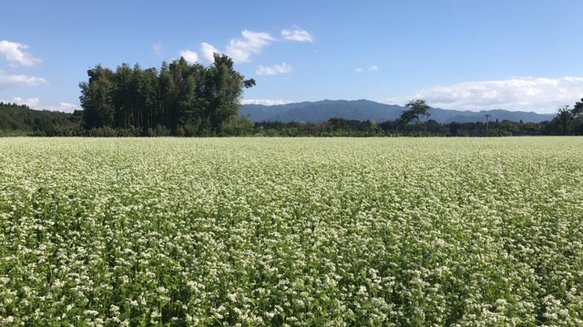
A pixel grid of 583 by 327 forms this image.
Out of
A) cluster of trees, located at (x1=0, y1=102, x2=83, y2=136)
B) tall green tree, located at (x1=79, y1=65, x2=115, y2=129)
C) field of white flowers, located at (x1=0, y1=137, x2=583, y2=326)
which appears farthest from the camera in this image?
cluster of trees, located at (x1=0, y1=102, x2=83, y2=136)

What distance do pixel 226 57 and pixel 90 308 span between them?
67688 millimetres

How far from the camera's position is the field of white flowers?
4992 mm

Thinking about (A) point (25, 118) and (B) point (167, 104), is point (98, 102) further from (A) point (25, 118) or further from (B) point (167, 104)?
(A) point (25, 118)

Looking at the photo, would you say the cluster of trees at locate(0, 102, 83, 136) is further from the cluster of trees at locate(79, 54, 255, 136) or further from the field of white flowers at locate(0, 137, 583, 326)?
the field of white flowers at locate(0, 137, 583, 326)

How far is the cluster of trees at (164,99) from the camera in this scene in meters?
57.5

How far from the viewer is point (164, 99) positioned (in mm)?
61500

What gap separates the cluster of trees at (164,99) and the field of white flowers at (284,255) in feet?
157

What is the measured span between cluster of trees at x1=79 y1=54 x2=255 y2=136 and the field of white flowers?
47944mm

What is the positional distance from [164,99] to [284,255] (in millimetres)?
59023

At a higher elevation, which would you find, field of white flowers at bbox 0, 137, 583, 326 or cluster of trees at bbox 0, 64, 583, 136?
cluster of trees at bbox 0, 64, 583, 136

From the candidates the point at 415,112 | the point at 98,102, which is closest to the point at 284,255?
the point at 98,102

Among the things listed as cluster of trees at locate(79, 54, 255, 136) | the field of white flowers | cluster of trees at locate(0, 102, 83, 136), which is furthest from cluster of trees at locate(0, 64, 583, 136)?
the field of white flowers

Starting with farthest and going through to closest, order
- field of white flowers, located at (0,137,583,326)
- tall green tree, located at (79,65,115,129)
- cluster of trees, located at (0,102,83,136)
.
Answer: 1. cluster of trees, located at (0,102,83,136)
2. tall green tree, located at (79,65,115,129)
3. field of white flowers, located at (0,137,583,326)

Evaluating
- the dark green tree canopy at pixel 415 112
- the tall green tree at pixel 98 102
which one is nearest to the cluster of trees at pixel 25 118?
the tall green tree at pixel 98 102
